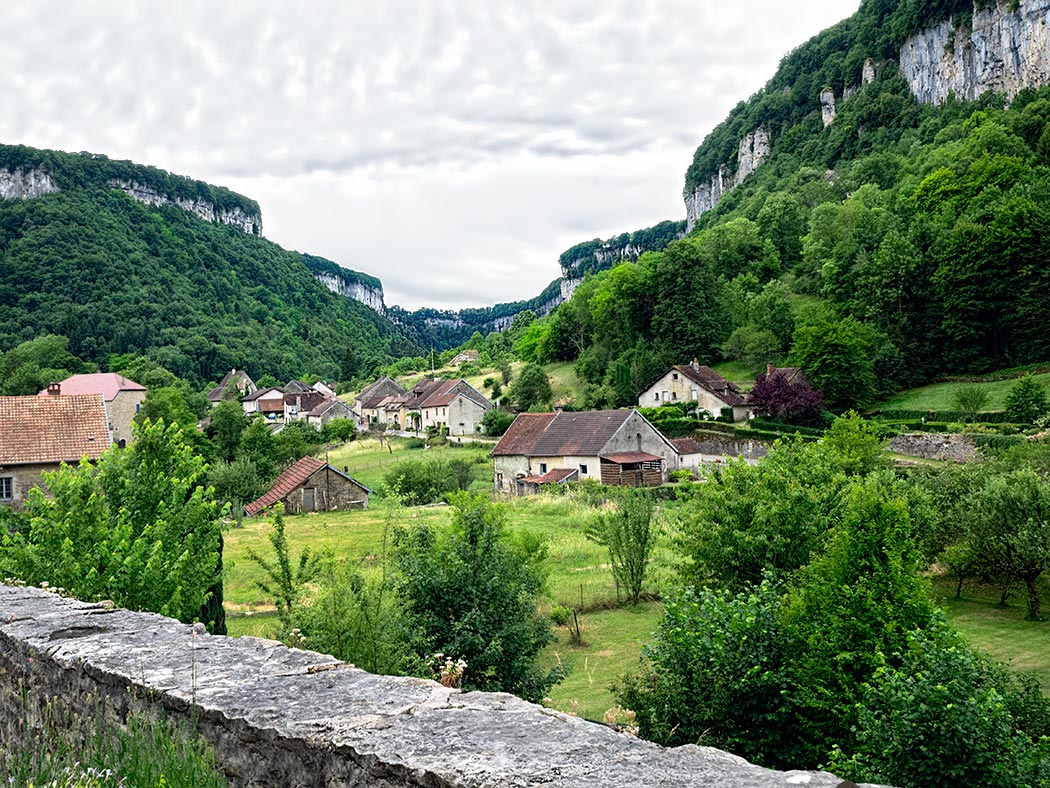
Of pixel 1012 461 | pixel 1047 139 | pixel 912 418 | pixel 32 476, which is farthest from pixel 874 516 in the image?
pixel 1047 139

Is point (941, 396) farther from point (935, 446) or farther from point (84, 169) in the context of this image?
A: point (84, 169)

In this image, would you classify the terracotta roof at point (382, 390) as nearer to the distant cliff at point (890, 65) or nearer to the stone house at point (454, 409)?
the stone house at point (454, 409)

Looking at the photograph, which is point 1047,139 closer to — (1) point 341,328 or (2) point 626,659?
(2) point 626,659

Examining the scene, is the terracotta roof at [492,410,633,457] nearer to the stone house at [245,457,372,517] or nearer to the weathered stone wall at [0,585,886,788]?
the stone house at [245,457,372,517]

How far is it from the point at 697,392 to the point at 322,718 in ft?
201

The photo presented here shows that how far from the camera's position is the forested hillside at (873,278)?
5878 cm

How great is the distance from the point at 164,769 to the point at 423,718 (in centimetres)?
113

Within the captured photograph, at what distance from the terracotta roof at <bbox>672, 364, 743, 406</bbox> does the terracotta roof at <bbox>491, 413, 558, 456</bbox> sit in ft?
51.8

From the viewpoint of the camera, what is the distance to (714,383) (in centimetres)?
6250

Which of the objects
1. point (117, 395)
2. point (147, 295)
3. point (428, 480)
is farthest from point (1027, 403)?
point (147, 295)

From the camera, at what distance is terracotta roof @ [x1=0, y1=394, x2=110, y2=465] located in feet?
82.0

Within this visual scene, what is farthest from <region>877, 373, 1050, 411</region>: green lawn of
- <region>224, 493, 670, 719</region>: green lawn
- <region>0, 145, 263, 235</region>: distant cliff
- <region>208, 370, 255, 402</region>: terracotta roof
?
<region>0, 145, 263, 235</region>: distant cliff

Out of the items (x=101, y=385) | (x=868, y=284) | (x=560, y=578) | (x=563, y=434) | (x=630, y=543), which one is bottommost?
(x=560, y=578)

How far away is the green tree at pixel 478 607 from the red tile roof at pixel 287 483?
29323 mm
